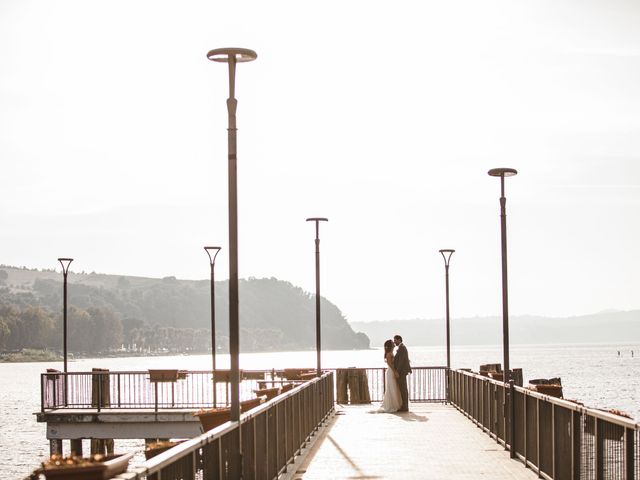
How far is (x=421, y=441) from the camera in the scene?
20203 millimetres

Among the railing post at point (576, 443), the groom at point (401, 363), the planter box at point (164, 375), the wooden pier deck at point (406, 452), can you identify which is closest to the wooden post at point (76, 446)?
the planter box at point (164, 375)

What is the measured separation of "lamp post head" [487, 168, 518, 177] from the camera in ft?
67.9

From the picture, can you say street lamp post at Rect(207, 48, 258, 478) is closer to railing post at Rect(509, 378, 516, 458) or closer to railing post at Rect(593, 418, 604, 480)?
railing post at Rect(593, 418, 604, 480)

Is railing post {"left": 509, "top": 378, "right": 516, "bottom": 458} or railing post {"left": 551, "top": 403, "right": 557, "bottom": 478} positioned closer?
railing post {"left": 551, "top": 403, "right": 557, "bottom": 478}

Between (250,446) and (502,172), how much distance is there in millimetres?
9900

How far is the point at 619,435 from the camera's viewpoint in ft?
32.3

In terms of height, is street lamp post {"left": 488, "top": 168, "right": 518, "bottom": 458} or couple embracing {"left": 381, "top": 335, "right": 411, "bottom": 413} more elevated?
street lamp post {"left": 488, "top": 168, "right": 518, "bottom": 458}

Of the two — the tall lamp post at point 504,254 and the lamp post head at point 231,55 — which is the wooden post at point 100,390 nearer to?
the tall lamp post at point 504,254

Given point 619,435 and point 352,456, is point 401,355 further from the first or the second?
point 619,435

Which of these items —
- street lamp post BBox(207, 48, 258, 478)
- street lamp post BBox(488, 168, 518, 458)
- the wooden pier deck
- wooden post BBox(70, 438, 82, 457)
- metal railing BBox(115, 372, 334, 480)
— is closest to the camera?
metal railing BBox(115, 372, 334, 480)

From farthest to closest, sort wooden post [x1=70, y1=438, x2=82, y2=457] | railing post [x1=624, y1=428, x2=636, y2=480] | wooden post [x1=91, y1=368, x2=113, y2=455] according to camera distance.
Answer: wooden post [x1=70, y1=438, x2=82, y2=457] < wooden post [x1=91, y1=368, x2=113, y2=455] < railing post [x1=624, y1=428, x2=636, y2=480]

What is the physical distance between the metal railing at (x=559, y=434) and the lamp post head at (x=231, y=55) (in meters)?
5.92

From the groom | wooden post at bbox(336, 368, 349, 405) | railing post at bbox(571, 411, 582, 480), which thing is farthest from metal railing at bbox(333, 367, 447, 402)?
railing post at bbox(571, 411, 582, 480)

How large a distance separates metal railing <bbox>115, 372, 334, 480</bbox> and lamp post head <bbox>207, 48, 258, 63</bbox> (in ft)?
15.1
